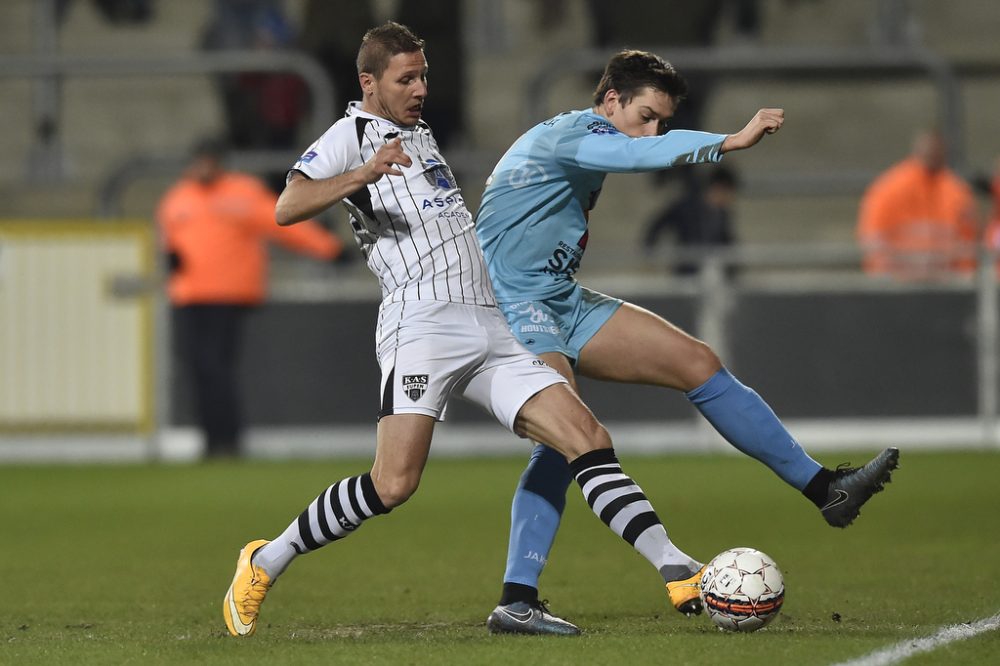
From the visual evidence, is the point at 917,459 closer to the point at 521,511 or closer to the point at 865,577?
the point at 865,577

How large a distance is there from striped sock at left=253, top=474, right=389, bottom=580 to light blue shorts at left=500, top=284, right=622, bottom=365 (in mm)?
825

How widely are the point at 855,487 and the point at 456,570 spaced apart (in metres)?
2.30

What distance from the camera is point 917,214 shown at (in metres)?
14.6

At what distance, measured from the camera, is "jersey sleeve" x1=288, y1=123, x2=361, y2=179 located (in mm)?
5824

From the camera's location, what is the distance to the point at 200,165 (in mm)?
13977

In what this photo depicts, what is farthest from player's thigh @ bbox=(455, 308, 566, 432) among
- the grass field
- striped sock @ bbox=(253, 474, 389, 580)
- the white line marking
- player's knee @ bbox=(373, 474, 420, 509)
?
the white line marking

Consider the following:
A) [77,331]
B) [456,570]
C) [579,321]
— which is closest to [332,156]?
[579,321]

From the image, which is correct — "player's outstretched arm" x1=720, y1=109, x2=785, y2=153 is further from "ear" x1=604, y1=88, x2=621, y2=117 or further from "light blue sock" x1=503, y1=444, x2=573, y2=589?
"light blue sock" x1=503, y1=444, x2=573, y2=589

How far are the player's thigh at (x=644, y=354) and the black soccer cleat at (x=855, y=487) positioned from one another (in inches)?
24.7

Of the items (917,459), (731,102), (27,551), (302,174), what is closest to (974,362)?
(917,459)

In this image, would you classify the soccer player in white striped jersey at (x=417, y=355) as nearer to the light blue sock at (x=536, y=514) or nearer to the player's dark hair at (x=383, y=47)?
the player's dark hair at (x=383, y=47)

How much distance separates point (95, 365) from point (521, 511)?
8.62 meters

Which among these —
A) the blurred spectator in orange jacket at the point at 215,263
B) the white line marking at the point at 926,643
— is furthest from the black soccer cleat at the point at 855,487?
the blurred spectator in orange jacket at the point at 215,263

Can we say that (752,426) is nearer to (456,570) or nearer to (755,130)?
(755,130)
